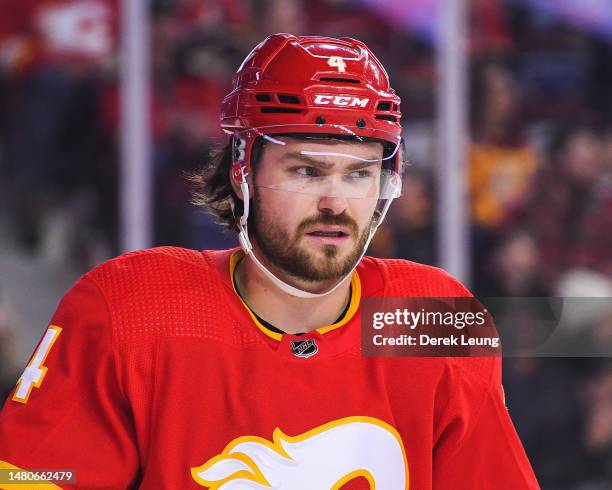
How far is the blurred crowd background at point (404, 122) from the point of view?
390cm

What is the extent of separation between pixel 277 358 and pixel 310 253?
0.17 m

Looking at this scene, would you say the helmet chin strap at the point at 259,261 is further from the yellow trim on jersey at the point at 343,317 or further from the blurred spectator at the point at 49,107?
the blurred spectator at the point at 49,107

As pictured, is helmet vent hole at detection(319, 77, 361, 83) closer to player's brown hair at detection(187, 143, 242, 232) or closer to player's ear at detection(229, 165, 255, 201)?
player's ear at detection(229, 165, 255, 201)

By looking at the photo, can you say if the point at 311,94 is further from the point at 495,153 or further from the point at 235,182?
the point at 495,153

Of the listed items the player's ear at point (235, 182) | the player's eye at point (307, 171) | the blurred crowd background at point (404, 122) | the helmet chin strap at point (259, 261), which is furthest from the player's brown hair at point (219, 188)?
the blurred crowd background at point (404, 122)

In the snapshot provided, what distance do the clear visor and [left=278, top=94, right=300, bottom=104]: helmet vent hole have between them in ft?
0.14

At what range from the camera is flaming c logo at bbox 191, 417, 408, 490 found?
167 centimetres

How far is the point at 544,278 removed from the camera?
3928 millimetres

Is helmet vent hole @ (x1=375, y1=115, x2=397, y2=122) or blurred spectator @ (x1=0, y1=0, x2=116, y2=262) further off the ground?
helmet vent hole @ (x1=375, y1=115, x2=397, y2=122)

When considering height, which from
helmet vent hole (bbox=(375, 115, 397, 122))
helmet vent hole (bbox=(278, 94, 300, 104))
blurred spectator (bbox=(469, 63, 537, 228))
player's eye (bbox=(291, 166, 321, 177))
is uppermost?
helmet vent hole (bbox=(278, 94, 300, 104))

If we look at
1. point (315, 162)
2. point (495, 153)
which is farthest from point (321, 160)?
point (495, 153)

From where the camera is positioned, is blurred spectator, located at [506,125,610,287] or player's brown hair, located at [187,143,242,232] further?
blurred spectator, located at [506,125,610,287]

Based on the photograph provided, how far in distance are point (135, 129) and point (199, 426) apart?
2411mm

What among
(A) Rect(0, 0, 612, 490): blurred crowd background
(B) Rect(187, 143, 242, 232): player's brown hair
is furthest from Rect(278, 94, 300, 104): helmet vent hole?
(A) Rect(0, 0, 612, 490): blurred crowd background
